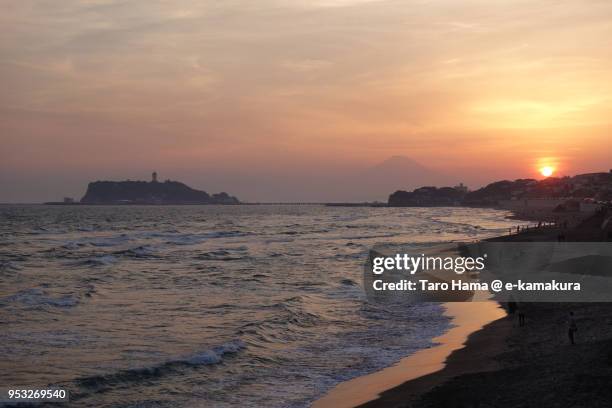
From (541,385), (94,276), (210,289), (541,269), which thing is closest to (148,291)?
(210,289)

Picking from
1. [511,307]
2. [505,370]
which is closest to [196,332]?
[505,370]

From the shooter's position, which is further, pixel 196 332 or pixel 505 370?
pixel 196 332

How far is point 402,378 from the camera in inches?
700

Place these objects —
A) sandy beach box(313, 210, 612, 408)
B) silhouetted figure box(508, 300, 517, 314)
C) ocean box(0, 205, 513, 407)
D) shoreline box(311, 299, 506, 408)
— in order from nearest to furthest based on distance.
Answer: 1. sandy beach box(313, 210, 612, 408)
2. shoreline box(311, 299, 506, 408)
3. ocean box(0, 205, 513, 407)
4. silhouetted figure box(508, 300, 517, 314)

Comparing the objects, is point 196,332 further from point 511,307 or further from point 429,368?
point 511,307

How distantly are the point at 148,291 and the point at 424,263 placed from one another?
21.2 m

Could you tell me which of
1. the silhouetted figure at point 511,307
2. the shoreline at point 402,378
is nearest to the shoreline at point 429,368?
the shoreline at point 402,378

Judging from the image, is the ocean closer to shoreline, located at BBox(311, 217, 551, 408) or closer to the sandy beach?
shoreline, located at BBox(311, 217, 551, 408)

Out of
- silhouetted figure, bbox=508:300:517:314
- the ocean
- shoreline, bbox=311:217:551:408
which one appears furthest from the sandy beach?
the ocean

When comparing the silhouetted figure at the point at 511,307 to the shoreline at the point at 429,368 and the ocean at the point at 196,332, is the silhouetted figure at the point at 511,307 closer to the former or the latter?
the shoreline at the point at 429,368

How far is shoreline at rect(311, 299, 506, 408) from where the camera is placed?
15766 millimetres

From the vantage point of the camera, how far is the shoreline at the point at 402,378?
1577cm

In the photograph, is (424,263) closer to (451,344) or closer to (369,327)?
(369,327)

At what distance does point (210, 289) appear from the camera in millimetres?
37031
